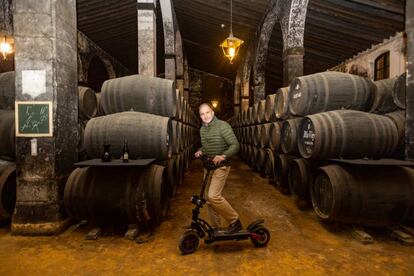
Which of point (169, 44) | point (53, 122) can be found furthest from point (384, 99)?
point (169, 44)

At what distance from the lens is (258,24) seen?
36.7ft

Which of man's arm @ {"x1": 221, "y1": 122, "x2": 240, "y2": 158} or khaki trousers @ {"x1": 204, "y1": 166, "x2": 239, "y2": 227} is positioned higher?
man's arm @ {"x1": 221, "y1": 122, "x2": 240, "y2": 158}

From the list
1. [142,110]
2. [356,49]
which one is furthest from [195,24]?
[142,110]

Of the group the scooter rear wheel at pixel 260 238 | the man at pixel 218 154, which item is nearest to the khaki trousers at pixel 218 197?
the man at pixel 218 154

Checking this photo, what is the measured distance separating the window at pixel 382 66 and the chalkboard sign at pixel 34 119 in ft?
35.7

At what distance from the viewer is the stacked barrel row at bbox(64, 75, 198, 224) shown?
3.48 metres

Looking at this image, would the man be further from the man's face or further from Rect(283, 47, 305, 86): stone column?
Rect(283, 47, 305, 86): stone column

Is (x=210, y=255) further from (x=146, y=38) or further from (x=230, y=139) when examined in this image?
(x=146, y=38)

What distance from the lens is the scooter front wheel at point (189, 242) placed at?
302cm

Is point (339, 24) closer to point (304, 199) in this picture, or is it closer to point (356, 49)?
point (356, 49)

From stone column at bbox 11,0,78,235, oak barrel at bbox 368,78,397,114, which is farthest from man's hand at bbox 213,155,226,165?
oak barrel at bbox 368,78,397,114

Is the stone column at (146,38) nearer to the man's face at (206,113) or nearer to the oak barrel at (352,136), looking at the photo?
the man's face at (206,113)

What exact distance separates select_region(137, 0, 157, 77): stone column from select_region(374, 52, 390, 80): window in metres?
8.55

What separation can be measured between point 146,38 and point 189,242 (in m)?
5.07
